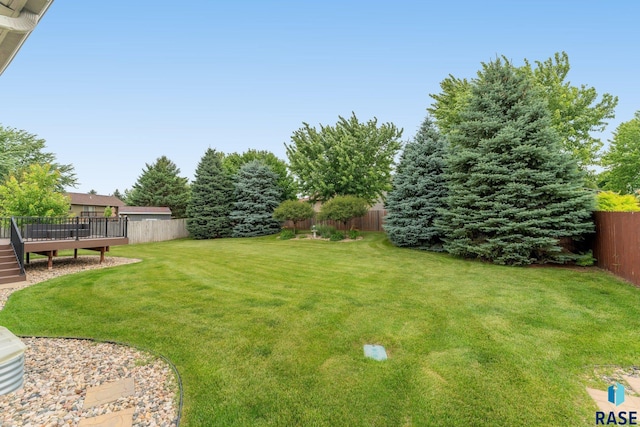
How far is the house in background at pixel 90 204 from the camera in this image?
92.5 feet

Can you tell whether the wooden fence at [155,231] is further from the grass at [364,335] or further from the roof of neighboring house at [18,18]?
the roof of neighboring house at [18,18]

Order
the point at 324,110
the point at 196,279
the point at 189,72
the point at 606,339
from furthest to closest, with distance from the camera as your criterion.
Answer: the point at 324,110 < the point at 189,72 < the point at 196,279 < the point at 606,339

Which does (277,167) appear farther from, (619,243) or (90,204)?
(90,204)

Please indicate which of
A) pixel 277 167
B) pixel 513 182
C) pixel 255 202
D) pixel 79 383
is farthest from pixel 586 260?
pixel 277 167

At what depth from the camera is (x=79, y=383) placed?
287 centimetres

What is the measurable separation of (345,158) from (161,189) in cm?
2499

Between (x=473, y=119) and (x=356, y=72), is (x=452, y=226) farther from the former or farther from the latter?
(x=356, y=72)

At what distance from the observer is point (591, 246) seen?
8.26m

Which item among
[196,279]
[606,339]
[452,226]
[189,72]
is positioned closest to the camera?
[606,339]

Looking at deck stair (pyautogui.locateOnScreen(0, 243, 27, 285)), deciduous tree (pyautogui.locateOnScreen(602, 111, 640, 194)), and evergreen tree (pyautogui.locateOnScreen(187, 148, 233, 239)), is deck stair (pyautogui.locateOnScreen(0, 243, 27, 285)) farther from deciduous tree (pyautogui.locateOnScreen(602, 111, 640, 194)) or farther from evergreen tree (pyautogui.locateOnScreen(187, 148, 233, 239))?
deciduous tree (pyautogui.locateOnScreen(602, 111, 640, 194))

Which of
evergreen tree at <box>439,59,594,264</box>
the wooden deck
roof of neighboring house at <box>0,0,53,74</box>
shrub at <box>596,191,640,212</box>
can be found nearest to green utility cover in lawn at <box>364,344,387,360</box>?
roof of neighboring house at <box>0,0,53,74</box>

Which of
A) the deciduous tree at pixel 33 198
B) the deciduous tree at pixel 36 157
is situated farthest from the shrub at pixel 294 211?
the deciduous tree at pixel 36 157

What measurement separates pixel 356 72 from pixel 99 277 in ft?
45.8

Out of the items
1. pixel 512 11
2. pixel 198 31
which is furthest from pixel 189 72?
pixel 512 11
